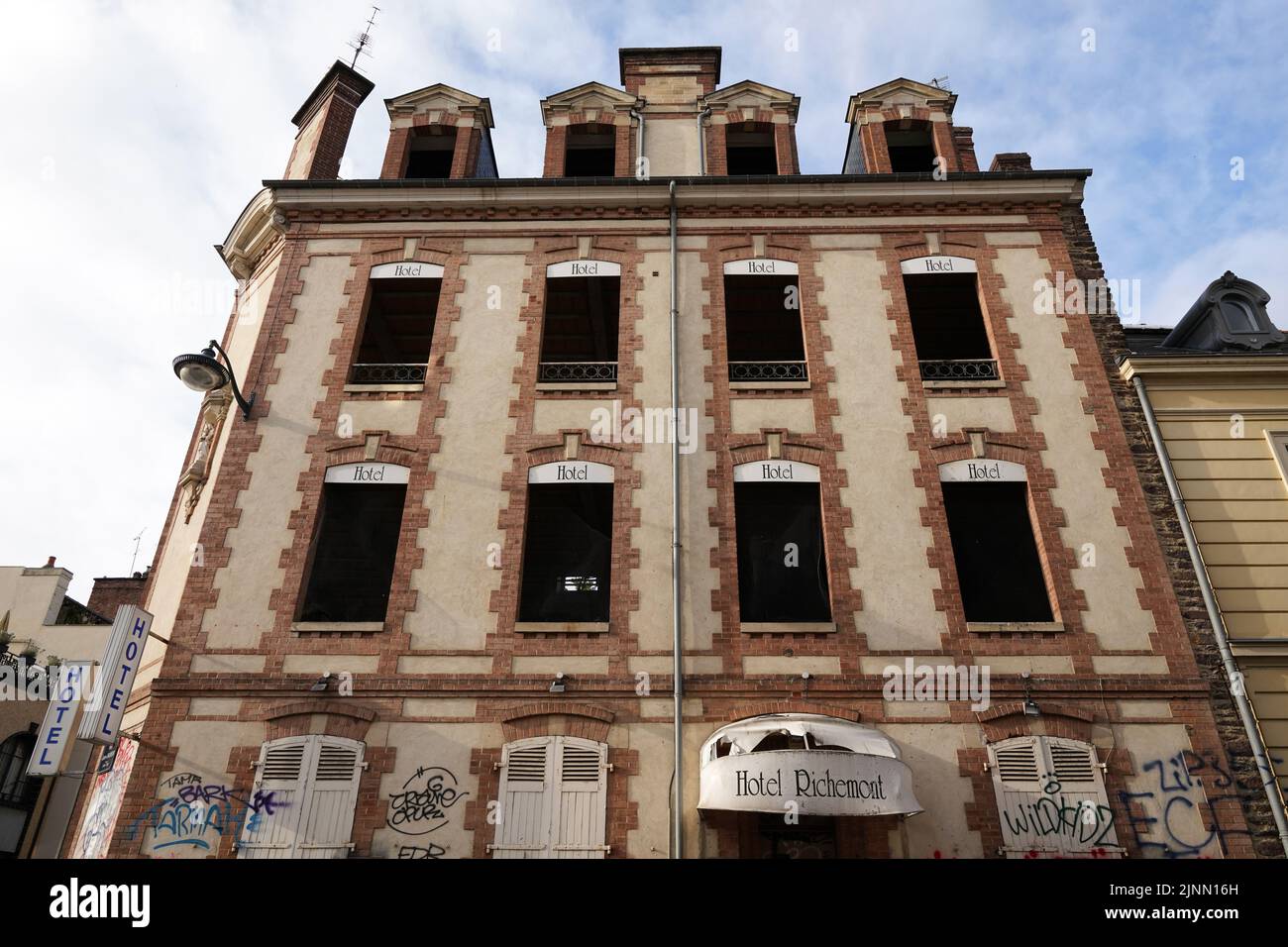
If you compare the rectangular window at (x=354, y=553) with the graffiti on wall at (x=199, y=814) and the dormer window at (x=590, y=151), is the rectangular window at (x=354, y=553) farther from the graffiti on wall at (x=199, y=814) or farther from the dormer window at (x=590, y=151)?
the dormer window at (x=590, y=151)

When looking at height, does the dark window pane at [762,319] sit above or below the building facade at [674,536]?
above

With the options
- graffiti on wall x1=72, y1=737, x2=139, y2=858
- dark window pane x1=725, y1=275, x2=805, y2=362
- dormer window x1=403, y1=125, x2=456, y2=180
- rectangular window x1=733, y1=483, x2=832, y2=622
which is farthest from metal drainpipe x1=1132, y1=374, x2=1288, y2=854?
graffiti on wall x1=72, y1=737, x2=139, y2=858

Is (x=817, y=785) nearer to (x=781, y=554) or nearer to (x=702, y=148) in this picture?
(x=781, y=554)

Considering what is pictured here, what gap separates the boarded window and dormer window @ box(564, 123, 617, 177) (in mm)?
2344

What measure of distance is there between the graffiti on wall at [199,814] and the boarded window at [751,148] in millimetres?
13227

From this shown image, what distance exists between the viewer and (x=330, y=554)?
1198 cm

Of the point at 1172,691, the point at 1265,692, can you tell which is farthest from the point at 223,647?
the point at 1265,692

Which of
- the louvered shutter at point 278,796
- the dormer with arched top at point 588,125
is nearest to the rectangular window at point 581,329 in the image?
the dormer with arched top at point 588,125

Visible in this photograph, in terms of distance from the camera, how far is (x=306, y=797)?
9867 millimetres

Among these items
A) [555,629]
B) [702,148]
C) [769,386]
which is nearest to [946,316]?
[769,386]

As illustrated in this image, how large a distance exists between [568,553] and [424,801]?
12.4 feet

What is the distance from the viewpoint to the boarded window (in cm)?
1596

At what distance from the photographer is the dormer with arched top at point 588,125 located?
52.4 ft
